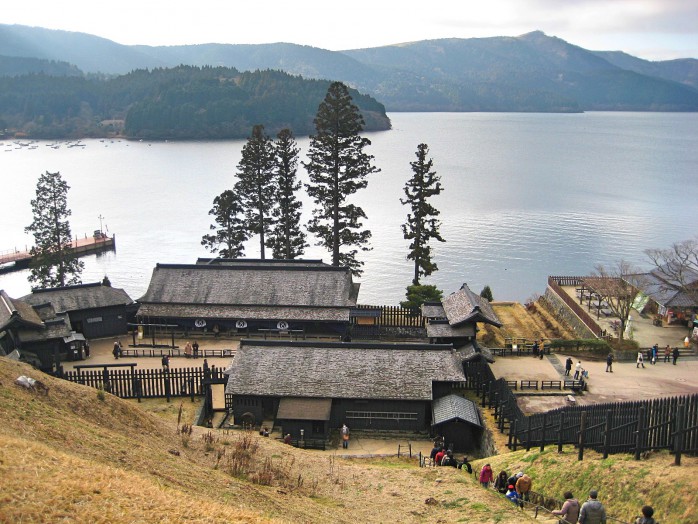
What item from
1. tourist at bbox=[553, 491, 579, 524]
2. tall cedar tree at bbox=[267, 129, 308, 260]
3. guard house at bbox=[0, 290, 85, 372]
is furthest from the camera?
tall cedar tree at bbox=[267, 129, 308, 260]

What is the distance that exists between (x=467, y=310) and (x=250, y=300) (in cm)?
1616

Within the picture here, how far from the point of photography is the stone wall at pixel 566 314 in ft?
158

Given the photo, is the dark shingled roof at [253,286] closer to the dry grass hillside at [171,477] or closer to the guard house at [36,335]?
the guard house at [36,335]

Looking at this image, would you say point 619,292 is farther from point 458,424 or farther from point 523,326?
point 458,424

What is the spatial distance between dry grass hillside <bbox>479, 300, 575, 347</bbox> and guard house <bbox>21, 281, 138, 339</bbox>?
26.0m

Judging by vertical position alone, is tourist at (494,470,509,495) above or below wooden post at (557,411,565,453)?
below

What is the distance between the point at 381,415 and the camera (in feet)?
101

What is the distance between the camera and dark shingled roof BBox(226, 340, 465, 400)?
1206 inches

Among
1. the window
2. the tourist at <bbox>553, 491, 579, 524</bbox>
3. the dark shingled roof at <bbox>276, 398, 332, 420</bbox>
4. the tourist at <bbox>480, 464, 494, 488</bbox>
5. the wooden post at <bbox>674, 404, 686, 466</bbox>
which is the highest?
the wooden post at <bbox>674, 404, 686, 466</bbox>

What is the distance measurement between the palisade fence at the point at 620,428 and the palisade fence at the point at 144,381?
16.1 meters

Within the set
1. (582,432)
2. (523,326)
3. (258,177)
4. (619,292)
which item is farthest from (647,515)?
(258,177)

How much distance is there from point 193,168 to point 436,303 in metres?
133

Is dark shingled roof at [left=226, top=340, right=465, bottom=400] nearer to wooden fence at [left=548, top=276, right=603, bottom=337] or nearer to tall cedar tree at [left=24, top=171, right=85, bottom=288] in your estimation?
wooden fence at [left=548, top=276, right=603, bottom=337]

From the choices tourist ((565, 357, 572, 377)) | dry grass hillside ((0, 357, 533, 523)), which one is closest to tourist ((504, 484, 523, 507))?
dry grass hillside ((0, 357, 533, 523))
